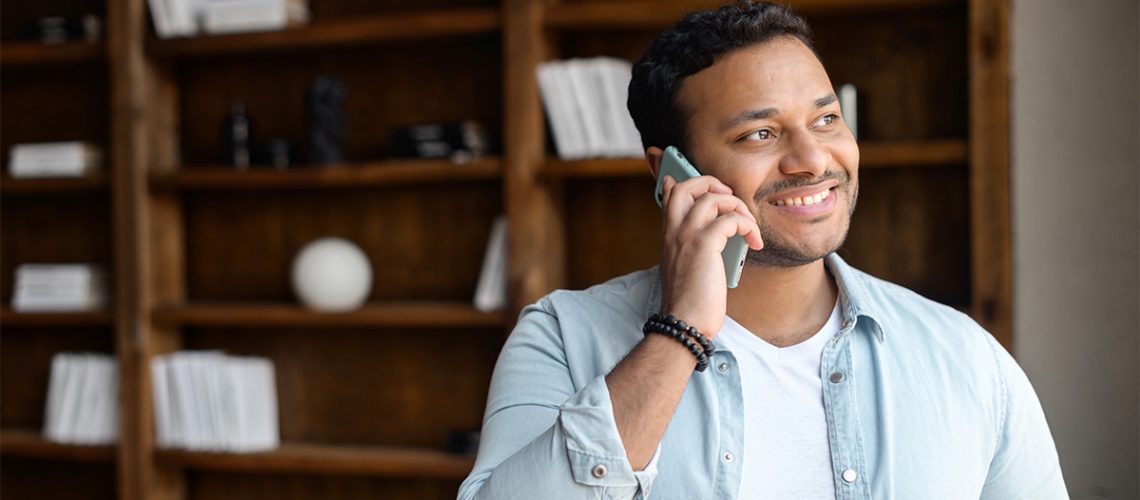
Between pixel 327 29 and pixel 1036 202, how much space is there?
1.96m

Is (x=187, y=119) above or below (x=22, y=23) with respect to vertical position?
below

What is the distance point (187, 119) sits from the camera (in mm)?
3658

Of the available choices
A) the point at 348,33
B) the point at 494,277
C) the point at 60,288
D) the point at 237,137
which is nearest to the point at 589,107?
the point at 494,277

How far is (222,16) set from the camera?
131 inches

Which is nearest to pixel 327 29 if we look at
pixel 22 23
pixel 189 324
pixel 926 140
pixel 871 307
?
pixel 189 324

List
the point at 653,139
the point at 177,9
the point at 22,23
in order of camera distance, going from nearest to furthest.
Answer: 1. the point at 653,139
2. the point at 177,9
3. the point at 22,23

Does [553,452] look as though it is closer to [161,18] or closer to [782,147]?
[782,147]

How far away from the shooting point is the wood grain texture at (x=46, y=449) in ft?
11.5

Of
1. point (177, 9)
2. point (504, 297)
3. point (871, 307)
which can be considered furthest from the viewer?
point (177, 9)

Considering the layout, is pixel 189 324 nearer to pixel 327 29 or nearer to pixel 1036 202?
pixel 327 29

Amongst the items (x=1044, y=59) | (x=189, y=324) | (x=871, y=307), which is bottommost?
(x=189, y=324)

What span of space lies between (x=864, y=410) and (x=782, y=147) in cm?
35

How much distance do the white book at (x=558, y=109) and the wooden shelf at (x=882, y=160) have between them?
47mm

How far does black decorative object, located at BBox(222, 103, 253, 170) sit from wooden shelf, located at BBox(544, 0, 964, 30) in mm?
1021
